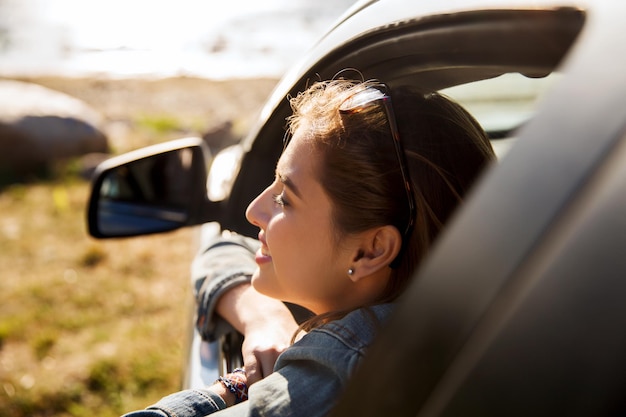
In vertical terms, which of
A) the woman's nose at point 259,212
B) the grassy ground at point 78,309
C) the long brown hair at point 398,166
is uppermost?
the long brown hair at point 398,166

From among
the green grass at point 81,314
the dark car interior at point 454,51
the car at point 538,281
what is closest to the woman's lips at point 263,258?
the dark car interior at point 454,51

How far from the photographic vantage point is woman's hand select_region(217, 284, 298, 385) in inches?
61.6

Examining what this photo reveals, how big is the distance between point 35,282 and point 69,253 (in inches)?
20.1

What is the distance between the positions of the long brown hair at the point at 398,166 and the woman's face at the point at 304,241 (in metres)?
0.03

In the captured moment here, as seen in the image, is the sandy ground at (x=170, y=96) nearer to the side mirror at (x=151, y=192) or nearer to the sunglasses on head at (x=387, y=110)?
the side mirror at (x=151, y=192)

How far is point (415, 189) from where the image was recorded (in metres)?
1.36

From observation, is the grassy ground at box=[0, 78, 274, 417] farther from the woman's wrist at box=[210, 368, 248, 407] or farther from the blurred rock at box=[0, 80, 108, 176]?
the woman's wrist at box=[210, 368, 248, 407]

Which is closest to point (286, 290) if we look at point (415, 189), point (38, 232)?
point (415, 189)

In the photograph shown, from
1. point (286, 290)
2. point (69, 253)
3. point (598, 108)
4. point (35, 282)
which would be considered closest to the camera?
point (598, 108)

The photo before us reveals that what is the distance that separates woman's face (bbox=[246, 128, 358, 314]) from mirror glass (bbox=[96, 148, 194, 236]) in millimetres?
908

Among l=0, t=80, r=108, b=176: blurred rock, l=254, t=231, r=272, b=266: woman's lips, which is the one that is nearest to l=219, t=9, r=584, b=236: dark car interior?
l=254, t=231, r=272, b=266: woman's lips

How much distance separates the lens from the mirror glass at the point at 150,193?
238 centimetres

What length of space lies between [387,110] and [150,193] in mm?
1283

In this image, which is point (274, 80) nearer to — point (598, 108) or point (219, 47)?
point (219, 47)
